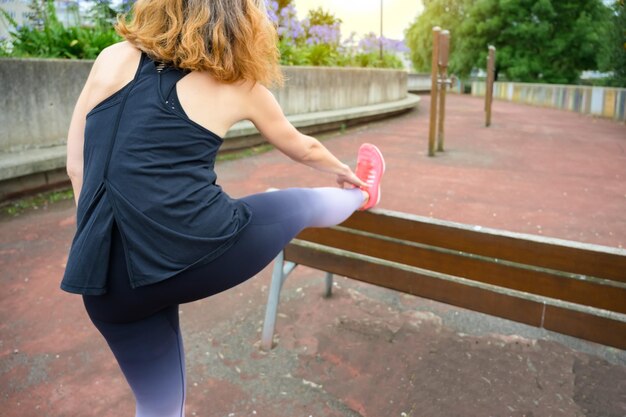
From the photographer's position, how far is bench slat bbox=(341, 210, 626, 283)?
213 cm

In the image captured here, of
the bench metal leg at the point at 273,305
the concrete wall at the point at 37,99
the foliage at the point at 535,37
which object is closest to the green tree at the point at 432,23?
the foliage at the point at 535,37

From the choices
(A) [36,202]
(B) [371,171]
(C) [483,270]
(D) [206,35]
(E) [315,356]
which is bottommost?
(E) [315,356]

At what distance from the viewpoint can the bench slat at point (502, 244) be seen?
7.00 ft

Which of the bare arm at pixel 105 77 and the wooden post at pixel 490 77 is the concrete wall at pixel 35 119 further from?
the wooden post at pixel 490 77

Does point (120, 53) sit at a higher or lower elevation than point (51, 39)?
lower

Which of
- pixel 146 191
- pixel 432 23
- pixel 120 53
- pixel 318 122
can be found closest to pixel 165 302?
pixel 146 191

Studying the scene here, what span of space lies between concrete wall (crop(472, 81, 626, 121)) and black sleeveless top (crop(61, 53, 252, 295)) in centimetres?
1675

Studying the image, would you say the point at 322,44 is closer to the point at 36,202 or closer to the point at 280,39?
the point at 280,39

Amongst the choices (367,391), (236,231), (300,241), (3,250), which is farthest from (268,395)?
(3,250)

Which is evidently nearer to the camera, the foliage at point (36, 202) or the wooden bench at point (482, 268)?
the wooden bench at point (482, 268)

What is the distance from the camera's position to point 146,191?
138cm

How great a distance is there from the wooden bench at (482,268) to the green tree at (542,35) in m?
31.0

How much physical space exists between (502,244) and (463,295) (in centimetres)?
35

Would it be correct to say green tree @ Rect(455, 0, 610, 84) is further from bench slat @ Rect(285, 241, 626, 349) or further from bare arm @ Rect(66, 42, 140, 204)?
bare arm @ Rect(66, 42, 140, 204)
